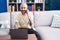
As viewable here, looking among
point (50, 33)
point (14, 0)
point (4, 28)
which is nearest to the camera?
point (50, 33)

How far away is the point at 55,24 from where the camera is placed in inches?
152

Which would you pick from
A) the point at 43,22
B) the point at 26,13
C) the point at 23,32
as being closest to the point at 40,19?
the point at 43,22

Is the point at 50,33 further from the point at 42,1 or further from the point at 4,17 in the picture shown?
the point at 42,1

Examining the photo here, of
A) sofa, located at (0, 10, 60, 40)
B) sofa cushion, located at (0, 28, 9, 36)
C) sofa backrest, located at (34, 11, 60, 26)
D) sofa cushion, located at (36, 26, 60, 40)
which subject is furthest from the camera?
sofa backrest, located at (34, 11, 60, 26)

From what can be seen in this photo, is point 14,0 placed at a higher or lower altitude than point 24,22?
higher

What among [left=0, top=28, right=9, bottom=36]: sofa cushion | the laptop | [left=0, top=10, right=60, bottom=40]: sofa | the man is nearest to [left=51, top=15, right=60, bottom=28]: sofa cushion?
[left=0, top=10, right=60, bottom=40]: sofa

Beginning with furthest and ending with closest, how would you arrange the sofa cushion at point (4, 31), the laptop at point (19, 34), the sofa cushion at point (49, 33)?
the sofa cushion at point (4, 31), the sofa cushion at point (49, 33), the laptop at point (19, 34)

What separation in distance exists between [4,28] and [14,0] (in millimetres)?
1661

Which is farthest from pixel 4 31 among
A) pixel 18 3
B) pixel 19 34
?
pixel 18 3

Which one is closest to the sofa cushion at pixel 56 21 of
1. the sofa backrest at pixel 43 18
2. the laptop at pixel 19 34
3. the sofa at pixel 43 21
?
the sofa at pixel 43 21

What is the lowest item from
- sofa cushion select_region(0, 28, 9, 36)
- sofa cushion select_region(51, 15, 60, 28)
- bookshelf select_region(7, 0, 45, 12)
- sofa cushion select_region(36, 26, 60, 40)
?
sofa cushion select_region(36, 26, 60, 40)

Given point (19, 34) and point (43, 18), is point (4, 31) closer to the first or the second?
point (43, 18)

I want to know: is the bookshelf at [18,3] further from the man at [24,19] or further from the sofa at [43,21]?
the man at [24,19]

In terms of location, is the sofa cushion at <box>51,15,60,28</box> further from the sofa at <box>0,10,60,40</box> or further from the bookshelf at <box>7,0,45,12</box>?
the bookshelf at <box>7,0,45,12</box>
